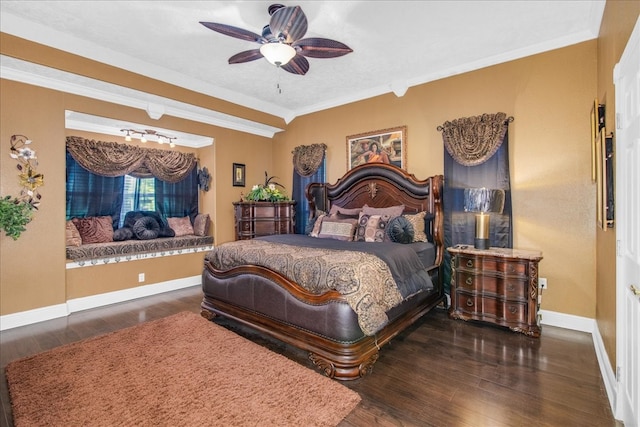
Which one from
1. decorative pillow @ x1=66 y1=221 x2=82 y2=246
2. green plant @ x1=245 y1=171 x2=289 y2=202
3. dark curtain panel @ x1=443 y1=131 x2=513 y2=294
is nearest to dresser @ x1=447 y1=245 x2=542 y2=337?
dark curtain panel @ x1=443 y1=131 x2=513 y2=294

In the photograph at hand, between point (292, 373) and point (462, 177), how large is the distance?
296cm

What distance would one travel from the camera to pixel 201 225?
557 centimetres

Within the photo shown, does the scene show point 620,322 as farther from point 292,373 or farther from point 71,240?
point 71,240

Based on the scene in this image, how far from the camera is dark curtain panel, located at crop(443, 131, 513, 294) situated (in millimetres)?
3514

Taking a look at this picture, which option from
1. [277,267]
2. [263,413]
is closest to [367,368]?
[263,413]

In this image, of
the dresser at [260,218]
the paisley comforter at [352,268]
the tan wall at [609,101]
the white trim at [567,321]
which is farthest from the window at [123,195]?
the tan wall at [609,101]

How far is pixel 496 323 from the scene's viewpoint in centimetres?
312

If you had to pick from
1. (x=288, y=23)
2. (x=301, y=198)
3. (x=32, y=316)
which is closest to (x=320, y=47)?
(x=288, y=23)

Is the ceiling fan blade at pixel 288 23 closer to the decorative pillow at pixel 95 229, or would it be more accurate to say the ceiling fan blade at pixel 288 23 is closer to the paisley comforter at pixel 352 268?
the paisley comforter at pixel 352 268

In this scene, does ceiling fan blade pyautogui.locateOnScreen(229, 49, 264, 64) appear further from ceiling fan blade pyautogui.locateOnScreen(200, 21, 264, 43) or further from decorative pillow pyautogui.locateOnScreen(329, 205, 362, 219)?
decorative pillow pyautogui.locateOnScreen(329, 205, 362, 219)

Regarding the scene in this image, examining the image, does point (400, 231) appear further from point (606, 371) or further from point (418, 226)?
point (606, 371)

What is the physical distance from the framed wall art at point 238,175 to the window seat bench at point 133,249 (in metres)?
1.08

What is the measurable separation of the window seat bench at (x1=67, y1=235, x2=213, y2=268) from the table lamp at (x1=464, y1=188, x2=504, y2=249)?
420cm

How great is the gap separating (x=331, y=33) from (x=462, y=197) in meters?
2.42
